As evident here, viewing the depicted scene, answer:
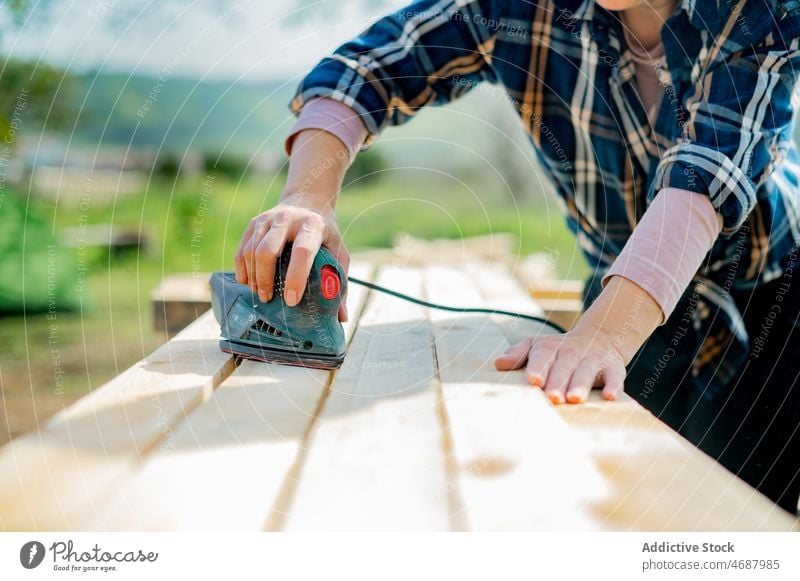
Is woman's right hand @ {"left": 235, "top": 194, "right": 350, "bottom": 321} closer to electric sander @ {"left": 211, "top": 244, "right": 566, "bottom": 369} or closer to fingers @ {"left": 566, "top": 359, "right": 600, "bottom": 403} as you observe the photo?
electric sander @ {"left": 211, "top": 244, "right": 566, "bottom": 369}

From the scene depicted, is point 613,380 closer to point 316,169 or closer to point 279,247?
point 279,247

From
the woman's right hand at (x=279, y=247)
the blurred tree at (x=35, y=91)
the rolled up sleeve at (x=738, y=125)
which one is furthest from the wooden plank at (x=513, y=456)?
the blurred tree at (x=35, y=91)

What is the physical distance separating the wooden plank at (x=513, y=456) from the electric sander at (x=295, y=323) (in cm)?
16

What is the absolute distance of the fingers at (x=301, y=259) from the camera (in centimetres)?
92

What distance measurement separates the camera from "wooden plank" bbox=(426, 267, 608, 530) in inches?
23.8

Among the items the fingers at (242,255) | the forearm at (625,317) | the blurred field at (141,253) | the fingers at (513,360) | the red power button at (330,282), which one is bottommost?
the blurred field at (141,253)

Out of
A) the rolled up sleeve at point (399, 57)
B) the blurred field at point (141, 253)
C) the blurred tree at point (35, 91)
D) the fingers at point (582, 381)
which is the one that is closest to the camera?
the fingers at point (582, 381)

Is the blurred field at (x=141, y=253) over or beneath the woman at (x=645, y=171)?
beneath

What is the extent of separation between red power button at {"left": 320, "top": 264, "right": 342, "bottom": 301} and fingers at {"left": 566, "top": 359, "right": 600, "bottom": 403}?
1.07 ft

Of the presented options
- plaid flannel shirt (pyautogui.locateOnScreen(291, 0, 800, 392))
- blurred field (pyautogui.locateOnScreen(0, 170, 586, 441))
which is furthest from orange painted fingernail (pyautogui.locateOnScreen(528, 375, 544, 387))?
blurred field (pyautogui.locateOnScreen(0, 170, 586, 441))

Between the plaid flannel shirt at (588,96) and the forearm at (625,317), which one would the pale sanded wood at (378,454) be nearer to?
the forearm at (625,317)

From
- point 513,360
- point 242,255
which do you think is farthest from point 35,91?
point 513,360

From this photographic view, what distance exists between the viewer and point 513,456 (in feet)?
2.23

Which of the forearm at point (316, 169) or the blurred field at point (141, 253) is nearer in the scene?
the forearm at point (316, 169)
